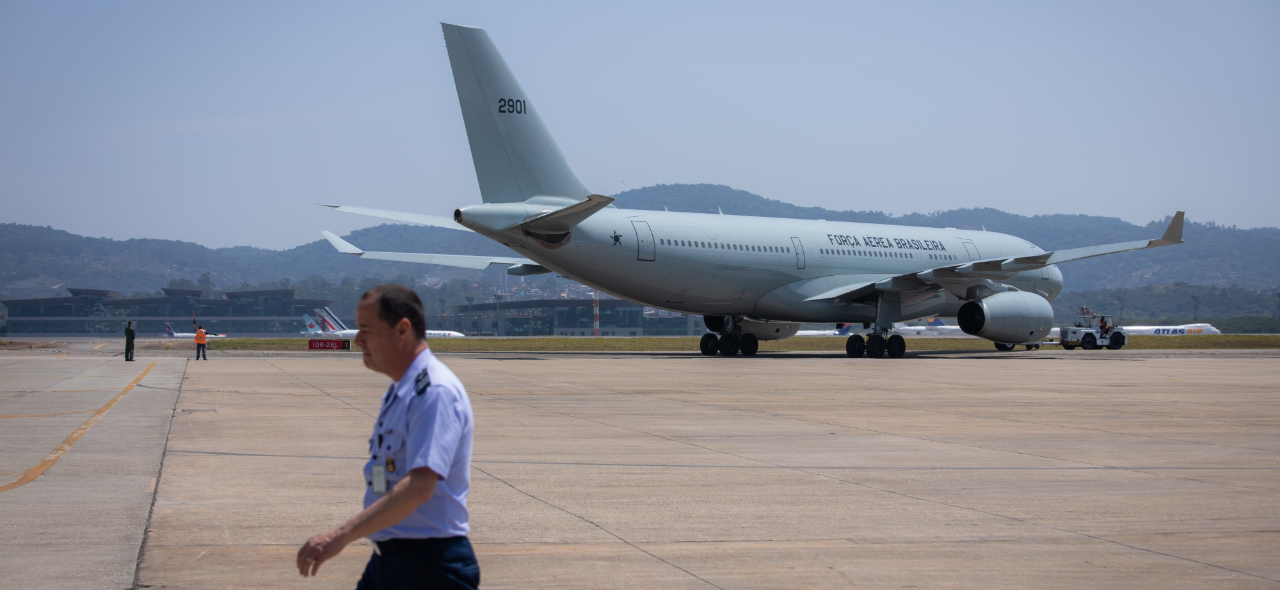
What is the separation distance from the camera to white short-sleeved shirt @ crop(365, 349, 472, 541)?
3678 mm

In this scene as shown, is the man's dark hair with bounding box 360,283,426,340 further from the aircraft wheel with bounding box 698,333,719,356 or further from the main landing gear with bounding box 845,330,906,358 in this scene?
the aircraft wheel with bounding box 698,333,719,356

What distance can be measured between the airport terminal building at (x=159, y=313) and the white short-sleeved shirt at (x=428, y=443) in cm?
16965

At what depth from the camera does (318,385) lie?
21.2m

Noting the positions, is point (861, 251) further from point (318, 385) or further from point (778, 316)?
point (318, 385)

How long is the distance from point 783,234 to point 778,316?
268cm

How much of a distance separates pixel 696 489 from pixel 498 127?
2112 centimetres

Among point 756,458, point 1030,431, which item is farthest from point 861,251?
point 756,458

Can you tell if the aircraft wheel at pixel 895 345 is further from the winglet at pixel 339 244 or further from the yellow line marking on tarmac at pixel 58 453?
the yellow line marking on tarmac at pixel 58 453

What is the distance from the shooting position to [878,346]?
36000mm

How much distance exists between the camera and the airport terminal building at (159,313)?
160750 mm

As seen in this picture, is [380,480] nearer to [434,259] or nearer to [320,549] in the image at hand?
[320,549]

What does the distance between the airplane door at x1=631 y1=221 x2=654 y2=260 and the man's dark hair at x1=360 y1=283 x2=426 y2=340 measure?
27.6m

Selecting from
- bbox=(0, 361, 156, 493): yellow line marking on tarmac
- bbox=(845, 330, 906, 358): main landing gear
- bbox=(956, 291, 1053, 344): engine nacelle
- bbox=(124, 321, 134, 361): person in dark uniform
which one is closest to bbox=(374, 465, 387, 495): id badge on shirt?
bbox=(0, 361, 156, 493): yellow line marking on tarmac

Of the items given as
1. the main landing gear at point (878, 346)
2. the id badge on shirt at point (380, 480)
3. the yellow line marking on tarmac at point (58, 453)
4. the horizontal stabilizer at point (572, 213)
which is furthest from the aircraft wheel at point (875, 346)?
the id badge on shirt at point (380, 480)
